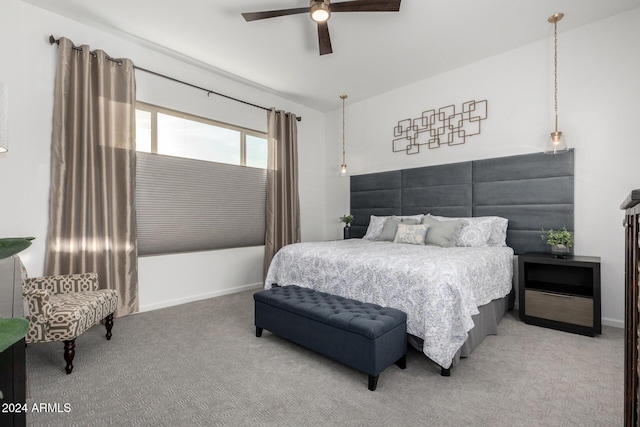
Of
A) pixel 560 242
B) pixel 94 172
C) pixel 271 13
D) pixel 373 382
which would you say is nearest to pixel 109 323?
pixel 94 172

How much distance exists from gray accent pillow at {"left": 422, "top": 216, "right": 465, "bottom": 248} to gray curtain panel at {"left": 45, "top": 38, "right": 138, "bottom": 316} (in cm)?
330

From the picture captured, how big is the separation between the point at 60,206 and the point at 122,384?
188cm

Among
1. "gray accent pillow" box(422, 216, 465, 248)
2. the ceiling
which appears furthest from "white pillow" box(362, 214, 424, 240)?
the ceiling

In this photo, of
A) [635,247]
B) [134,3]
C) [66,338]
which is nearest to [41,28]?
[134,3]

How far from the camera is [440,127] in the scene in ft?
14.3

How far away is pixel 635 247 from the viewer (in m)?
0.87

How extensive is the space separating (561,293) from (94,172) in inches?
184

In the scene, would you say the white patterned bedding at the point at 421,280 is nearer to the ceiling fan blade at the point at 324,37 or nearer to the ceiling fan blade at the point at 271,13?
the ceiling fan blade at the point at 324,37

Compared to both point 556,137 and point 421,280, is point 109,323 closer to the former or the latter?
point 421,280

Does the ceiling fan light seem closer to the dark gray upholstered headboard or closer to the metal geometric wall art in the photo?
the metal geometric wall art

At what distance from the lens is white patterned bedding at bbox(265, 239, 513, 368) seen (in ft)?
6.92

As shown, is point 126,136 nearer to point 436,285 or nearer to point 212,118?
point 212,118

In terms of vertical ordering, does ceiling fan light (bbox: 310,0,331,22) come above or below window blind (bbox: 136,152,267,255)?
above

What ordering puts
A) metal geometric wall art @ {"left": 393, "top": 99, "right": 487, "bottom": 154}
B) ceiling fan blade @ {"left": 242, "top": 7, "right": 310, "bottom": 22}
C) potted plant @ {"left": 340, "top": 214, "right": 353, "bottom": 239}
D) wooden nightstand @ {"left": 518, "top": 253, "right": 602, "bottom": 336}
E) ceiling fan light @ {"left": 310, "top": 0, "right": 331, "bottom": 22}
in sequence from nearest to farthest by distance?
ceiling fan light @ {"left": 310, "top": 0, "right": 331, "bottom": 22} < ceiling fan blade @ {"left": 242, "top": 7, "right": 310, "bottom": 22} < wooden nightstand @ {"left": 518, "top": 253, "right": 602, "bottom": 336} < metal geometric wall art @ {"left": 393, "top": 99, "right": 487, "bottom": 154} < potted plant @ {"left": 340, "top": 214, "right": 353, "bottom": 239}
